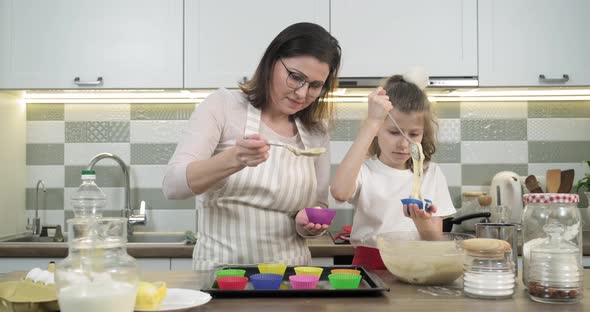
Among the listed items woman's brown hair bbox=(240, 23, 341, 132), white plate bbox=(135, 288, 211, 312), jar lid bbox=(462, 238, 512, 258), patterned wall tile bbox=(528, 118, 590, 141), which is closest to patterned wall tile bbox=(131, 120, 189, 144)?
woman's brown hair bbox=(240, 23, 341, 132)

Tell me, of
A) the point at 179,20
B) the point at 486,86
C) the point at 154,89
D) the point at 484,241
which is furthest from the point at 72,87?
the point at 484,241

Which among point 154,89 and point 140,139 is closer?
point 154,89

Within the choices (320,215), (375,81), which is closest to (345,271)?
(320,215)

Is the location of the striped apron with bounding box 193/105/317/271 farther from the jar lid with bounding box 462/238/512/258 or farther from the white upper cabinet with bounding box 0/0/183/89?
the white upper cabinet with bounding box 0/0/183/89

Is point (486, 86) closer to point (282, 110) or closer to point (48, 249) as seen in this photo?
point (282, 110)

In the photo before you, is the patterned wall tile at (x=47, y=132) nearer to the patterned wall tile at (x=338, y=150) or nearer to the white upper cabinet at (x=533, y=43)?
the patterned wall tile at (x=338, y=150)

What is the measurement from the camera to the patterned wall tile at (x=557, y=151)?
316 centimetres

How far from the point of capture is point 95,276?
104 centimetres

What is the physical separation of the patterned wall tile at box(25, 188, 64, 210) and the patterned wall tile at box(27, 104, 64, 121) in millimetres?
371

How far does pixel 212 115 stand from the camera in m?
1.80

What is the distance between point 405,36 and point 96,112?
161 centimetres

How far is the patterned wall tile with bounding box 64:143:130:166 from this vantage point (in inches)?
125

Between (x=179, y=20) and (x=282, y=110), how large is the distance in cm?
118

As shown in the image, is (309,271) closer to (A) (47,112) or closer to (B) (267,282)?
(B) (267,282)
